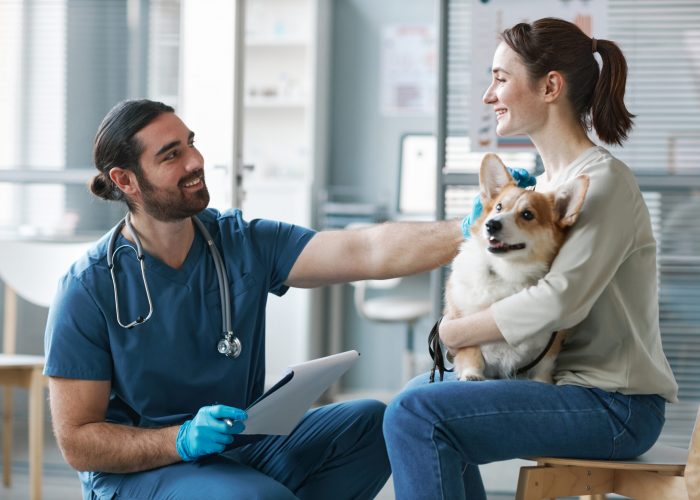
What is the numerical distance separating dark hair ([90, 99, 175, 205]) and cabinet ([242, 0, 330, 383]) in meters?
2.80

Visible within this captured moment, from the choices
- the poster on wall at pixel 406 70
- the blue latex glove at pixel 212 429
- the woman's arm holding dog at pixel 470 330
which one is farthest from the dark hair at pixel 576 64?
the poster on wall at pixel 406 70

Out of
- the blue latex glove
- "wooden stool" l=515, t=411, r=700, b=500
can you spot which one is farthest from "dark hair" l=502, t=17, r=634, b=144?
the blue latex glove

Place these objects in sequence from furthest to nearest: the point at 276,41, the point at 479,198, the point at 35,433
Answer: the point at 276,41
the point at 35,433
the point at 479,198

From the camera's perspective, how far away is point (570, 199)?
4.88 ft

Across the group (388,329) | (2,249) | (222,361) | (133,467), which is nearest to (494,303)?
(222,361)

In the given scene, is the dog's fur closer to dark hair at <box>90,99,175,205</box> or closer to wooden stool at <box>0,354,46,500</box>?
dark hair at <box>90,99,175,205</box>

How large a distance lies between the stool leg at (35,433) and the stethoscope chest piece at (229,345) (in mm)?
1283

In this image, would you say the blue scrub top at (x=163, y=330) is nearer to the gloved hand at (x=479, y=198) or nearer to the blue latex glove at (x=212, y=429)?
the blue latex glove at (x=212, y=429)

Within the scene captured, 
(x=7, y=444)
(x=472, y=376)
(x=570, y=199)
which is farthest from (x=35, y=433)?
(x=570, y=199)

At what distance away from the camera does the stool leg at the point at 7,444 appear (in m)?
3.16

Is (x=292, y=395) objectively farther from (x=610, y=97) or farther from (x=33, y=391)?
(x=33, y=391)

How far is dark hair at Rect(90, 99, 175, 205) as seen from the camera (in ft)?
6.28

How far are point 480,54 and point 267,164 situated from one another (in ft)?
9.22

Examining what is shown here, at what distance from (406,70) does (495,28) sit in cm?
267
